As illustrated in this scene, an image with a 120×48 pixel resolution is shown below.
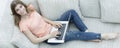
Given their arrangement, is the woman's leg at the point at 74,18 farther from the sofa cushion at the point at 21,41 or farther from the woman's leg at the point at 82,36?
the sofa cushion at the point at 21,41

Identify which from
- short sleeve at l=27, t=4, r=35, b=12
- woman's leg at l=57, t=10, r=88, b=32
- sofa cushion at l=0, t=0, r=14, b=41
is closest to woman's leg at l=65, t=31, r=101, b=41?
woman's leg at l=57, t=10, r=88, b=32

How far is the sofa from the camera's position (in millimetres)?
2250

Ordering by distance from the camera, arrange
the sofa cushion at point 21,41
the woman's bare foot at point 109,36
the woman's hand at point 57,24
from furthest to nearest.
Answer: the woman's hand at point 57,24 → the woman's bare foot at point 109,36 → the sofa cushion at point 21,41

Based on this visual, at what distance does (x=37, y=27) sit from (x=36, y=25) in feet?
0.07

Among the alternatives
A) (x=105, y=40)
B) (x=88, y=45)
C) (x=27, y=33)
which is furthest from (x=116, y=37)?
(x=27, y=33)

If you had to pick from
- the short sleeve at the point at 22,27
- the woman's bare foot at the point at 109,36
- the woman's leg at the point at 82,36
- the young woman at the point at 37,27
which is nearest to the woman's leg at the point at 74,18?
the young woman at the point at 37,27

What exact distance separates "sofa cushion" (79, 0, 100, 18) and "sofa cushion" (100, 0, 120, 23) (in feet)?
0.26

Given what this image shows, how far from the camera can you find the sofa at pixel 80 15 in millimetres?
2250

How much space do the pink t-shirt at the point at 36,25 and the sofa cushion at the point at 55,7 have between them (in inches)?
4.2

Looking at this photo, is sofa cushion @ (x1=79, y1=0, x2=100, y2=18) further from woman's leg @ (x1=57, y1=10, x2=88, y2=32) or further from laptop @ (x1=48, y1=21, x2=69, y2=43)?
laptop @ (x1=48, y1=21, x2=69, y2=43)

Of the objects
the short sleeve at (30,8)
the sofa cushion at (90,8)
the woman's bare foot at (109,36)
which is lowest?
the woman's bare foot at (109,36)

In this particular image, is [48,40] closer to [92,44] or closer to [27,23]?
[27,23]

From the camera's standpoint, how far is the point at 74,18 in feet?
8.24

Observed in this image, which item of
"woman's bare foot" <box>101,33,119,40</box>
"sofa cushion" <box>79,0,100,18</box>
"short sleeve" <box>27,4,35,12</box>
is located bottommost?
"woman's bare foot" <box>101,33,119,40</box>
